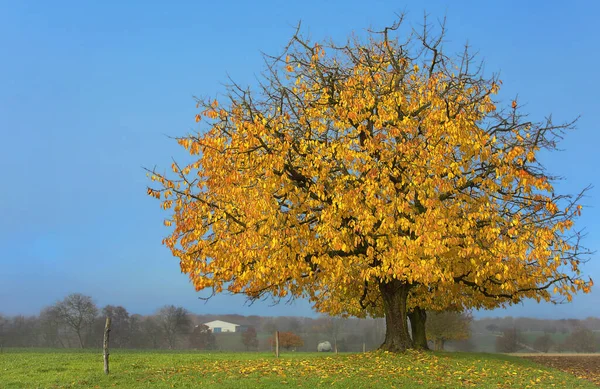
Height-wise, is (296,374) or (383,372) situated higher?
(296,374)

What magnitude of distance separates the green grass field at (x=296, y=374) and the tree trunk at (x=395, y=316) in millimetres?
975

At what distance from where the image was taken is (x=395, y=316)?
2464 centimetres

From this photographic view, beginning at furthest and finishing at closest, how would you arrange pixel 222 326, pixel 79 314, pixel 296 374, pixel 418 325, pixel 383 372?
pixel 222 326 → pixel 79 314 → pixel 418 325 → pixel 383 372 → pixel 296 374

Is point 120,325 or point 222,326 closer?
point 120,325

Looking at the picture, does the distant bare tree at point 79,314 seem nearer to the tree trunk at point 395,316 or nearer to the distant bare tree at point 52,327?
the distant bare tree at point 52,327

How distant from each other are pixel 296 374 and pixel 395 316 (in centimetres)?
809

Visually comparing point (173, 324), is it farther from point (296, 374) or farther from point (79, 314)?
point (296, 374)

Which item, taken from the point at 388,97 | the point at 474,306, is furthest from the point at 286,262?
the point at 474,306

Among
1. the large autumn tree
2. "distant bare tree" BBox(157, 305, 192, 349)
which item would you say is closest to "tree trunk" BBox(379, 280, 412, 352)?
the large autumn tree

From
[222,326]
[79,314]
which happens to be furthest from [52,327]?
[222,326]

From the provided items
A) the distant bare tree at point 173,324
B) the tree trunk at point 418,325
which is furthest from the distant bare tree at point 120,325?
the tree trunk at point 418,325

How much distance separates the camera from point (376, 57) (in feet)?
79.5

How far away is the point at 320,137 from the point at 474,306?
48.4 ft

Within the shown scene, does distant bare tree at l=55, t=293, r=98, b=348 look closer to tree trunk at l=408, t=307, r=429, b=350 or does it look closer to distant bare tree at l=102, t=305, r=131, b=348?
distant bare tree at l=102, t=305, r=131, b=348
